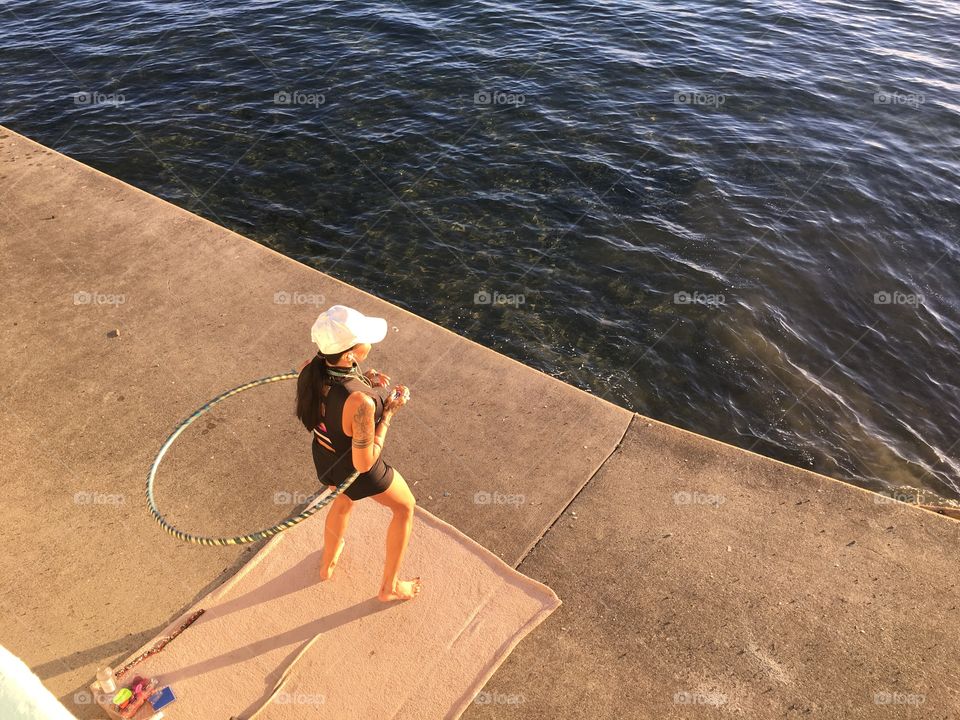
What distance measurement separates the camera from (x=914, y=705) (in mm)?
4676

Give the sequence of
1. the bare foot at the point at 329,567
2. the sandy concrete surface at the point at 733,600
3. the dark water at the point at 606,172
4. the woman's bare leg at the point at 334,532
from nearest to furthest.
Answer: the sandy concrete surface at the point at 733,600
the woman's bare leg at the point at 334,532
the bare foot at the point at 329,567
the dark water at the point at 606,172

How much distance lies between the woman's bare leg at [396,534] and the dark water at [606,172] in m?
4.40

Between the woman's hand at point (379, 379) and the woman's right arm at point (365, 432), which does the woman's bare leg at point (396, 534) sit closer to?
the woman's right arm at point (365, 432)

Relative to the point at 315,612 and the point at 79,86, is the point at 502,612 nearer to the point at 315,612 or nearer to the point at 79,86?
the point at 315,612

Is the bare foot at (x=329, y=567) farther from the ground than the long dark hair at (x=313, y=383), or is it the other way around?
the long dark hair at (x=313, y=383)

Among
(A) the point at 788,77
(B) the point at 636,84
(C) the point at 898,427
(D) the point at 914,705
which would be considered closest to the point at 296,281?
(D) the point at 914,705

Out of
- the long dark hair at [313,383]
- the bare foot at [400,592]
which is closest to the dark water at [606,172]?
the bare foot at [400,592]

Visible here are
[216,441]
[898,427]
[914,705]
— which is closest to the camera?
[914,705]

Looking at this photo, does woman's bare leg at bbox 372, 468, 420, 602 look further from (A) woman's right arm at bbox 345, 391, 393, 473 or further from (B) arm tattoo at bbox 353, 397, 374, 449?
(B) arm tattoo at bbox 353, 397, 374, 449

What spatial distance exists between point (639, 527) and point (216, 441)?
12.3 feet

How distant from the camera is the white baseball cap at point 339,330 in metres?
4.11

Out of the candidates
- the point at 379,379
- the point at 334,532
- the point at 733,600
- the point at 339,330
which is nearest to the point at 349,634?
the point at 334,532

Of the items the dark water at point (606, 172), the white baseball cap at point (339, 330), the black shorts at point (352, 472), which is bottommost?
the dark water at point (606, 172)

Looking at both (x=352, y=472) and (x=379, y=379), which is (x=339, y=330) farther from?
(x=352, y=472)
